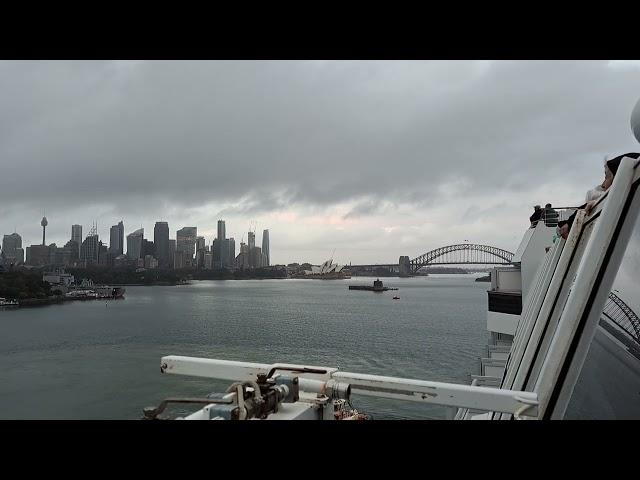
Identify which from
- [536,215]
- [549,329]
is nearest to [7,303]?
[536,215]

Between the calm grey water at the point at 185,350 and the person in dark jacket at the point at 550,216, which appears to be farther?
the calm grey water at the point at 185,350

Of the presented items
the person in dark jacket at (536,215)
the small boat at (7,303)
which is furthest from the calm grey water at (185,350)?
the small boat at (7,303)

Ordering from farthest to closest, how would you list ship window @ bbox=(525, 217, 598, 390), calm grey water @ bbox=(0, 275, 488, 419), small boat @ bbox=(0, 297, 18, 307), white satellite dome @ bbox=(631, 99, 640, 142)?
small boat @ bbox=(0, 297, 18, 307) → calm grey water @ bbox=(0, 275, 488, 419) → ship window @ bbox=(525, 217, 598, 390) → white satellite dome @ bbox=(631, 99, 640, 142)

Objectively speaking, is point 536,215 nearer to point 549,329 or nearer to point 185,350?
point 549,329

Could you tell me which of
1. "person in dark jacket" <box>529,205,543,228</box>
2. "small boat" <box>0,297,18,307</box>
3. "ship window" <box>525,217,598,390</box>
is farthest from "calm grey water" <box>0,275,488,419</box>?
"small boat" <box>0,297,18,307</box>

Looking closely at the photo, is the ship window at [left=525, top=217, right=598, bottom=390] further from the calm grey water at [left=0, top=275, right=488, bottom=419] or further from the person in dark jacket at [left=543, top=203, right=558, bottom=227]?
the calm grey water at [left=0, top=275, right=488, bottom=419]

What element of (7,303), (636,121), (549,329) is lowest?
(7,303)

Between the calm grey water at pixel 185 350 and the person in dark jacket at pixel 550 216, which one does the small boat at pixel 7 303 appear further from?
the person in dark jacket at pixel 550 216
